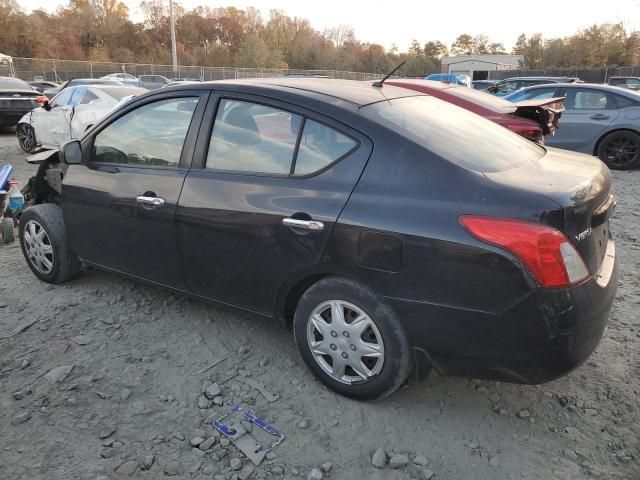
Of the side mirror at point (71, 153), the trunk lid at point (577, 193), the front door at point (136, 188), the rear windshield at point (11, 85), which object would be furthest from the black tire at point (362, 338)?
the rear windshield at point (11, 85)

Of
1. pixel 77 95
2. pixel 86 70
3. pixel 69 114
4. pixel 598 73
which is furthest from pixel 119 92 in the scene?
pixel 598 73

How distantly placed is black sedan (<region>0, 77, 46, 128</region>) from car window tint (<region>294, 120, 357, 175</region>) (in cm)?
1286

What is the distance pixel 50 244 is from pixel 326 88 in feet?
8.40

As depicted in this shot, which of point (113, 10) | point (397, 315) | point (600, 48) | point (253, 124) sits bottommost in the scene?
point (397, 315)

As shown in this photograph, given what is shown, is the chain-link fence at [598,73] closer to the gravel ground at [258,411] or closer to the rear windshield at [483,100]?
the rear windshield at [483,100]

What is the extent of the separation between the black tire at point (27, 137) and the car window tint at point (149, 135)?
28.0ft

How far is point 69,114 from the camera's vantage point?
1029cm

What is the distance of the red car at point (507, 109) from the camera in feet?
19.8

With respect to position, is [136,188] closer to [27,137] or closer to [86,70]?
[27,137]

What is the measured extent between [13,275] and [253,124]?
111 inches

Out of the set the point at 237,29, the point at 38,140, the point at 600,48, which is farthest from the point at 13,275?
the point at 237,29

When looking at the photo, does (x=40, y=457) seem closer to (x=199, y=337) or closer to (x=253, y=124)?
(x=199, y=337)

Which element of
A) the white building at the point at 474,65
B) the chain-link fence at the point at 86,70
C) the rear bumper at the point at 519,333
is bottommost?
the rear bumper at the point at 519,333

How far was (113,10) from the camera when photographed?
78000mm
